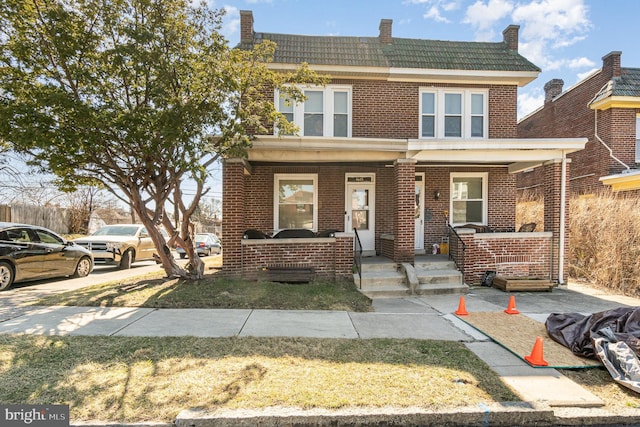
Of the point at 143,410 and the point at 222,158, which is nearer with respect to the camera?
the point at 143,410

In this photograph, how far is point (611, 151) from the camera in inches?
508

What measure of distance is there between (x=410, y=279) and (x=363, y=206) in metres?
3.25

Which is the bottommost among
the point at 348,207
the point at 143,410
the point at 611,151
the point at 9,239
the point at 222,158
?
the point at 143,410

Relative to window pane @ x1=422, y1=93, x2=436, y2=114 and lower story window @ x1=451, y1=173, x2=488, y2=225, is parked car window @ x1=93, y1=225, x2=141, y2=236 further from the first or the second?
lower story window @ x1=451, y1=173, x2=488, y2=225

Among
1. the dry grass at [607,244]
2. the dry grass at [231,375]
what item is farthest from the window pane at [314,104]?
the dry grass at [607,244]

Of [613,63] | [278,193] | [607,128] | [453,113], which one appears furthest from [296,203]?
[613,63]

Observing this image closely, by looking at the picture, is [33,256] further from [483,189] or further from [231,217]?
[483,189]

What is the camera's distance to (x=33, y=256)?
8.43m

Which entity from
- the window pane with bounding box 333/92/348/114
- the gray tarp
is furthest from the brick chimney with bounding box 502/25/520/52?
the gray tarp

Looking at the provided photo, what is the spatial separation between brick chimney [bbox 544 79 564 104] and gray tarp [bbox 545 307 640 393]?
55.3 feet

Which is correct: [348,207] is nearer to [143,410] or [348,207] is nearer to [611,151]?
[143,410]

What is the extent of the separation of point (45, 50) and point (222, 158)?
3901 mm

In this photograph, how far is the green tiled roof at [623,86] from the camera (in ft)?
42.0

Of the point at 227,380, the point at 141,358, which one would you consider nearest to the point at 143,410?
the point at 227,380
